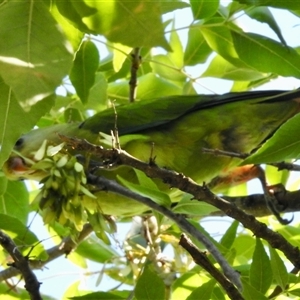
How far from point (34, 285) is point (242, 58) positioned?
1.09 m

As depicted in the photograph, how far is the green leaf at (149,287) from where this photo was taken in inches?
61.1

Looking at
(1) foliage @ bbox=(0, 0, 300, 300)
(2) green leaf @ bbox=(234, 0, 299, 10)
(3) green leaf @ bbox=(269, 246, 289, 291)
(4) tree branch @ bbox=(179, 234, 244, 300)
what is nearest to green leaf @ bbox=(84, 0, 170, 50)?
(1) foliage @ bbox=(0, 0, 300, 300)

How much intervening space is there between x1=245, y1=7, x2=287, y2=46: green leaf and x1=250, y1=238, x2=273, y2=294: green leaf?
79 centimetres

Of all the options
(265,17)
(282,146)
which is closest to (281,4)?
(265,17)

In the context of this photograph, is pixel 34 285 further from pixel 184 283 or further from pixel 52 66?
pixel 52 66

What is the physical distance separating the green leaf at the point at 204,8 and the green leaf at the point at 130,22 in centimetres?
97

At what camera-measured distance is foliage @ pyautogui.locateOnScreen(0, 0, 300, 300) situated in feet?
3.91

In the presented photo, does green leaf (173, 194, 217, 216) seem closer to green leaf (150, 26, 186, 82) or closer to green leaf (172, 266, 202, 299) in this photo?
green leaf (172, 266, 202, 299)

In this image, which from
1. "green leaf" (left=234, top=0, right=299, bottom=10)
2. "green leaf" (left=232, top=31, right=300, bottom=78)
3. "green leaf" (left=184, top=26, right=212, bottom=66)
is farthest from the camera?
"green leaf" (left=184, top=26, right=212, bottom=66)

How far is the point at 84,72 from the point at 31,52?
3.76ft

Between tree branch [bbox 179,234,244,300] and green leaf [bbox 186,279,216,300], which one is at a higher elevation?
tree branch [bbox 179,234,244,300]

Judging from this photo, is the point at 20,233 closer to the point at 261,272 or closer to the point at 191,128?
the point at 191,128

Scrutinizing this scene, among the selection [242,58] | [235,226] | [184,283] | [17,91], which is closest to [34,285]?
[184,283]

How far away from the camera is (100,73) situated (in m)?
2.82
